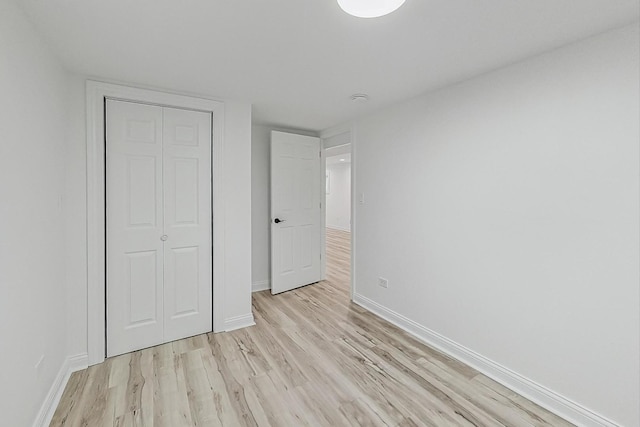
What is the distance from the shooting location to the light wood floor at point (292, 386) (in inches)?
67.7

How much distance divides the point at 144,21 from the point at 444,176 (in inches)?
91.4

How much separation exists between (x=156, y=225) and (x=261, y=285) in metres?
1.84

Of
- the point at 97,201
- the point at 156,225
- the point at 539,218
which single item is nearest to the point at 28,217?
the point at 97,201

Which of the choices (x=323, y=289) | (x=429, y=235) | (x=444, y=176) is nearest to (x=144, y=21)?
(x=444, y=176)

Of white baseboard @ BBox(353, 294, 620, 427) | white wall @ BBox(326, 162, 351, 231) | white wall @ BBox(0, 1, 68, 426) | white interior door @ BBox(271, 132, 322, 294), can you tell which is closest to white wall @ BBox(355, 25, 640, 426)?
white baseboard @ BBox(353, 294, 620, 427)

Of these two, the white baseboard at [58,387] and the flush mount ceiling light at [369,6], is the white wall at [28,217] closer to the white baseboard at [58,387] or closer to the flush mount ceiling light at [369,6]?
the white baseboard at [58,387]

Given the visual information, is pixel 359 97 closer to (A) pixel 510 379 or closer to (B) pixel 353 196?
(B) pixel 353 196

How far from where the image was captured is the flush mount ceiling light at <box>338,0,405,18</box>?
1194 mm

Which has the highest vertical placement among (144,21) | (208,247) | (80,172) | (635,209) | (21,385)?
(144,21)

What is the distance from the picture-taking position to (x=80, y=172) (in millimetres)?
2176

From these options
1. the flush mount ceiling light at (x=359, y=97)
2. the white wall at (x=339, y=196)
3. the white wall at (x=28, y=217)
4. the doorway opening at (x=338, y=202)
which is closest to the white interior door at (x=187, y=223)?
the white wall at (x=28, y=217)

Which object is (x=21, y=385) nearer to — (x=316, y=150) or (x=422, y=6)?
(x=422, y=6)

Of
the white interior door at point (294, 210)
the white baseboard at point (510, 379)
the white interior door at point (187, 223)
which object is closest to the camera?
the white baseboard at point (510, 379)

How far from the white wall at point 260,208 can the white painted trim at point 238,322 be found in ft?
3.34
